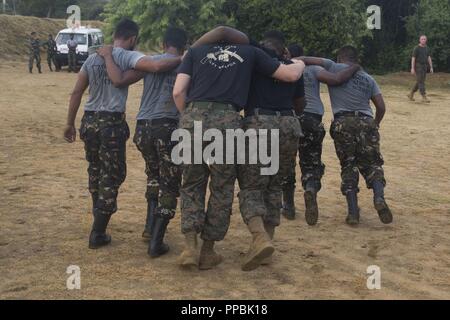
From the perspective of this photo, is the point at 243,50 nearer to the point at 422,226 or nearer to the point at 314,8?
the point at 422,226

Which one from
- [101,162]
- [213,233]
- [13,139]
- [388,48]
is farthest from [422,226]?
[388,48]

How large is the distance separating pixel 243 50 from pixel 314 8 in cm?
1963

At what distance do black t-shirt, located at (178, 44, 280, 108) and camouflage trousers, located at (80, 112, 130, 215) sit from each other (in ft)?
2.56

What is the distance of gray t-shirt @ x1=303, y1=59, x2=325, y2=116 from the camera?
600 centimetres

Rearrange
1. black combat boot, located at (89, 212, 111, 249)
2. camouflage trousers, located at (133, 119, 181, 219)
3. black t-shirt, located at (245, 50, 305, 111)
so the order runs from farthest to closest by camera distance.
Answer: black combat boot, located at (89, 212, 111, 249)
camouflage trousers, located at (133, 119, 181, 219)
black t-shirt, located at (245, 50, 305, 111)

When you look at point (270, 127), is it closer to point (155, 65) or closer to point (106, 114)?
point (155, 65)

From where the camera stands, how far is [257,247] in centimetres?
432

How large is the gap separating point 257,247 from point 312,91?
2.27 metres

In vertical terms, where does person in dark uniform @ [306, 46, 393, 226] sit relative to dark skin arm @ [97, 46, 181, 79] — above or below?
below

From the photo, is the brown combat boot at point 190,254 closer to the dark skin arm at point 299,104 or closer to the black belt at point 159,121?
the black belt at point 159,121

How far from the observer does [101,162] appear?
193 inches

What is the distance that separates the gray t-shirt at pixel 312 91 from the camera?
600cm

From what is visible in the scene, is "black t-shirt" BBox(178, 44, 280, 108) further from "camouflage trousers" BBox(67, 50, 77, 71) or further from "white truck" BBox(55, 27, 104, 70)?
"white truck" BBox(55, 27, 104, 70)

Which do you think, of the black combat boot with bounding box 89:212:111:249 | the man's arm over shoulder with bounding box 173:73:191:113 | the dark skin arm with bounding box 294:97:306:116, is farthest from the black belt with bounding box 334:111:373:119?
the black combat boot with bounding box 89:212:111:249
